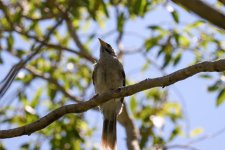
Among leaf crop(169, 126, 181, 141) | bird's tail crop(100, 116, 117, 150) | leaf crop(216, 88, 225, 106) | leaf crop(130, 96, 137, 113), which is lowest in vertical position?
bird's tail crop(100, 116, 117, 150)

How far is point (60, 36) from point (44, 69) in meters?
1.53

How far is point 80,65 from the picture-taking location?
9.95 m

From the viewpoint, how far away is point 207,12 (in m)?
3.94

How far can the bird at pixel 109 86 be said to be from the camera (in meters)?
7.27

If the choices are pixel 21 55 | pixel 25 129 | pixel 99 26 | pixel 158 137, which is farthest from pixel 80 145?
pixel 25 129

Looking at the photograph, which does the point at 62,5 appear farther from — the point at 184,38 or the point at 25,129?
the point at 25,129

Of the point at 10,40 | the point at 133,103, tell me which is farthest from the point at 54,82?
the point at 133,103

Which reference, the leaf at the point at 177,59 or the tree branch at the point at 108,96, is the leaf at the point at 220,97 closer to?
the leaf at the point at 177,59

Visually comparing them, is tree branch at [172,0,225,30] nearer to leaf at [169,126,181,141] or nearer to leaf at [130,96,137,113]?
leaf at [169,126,181,141]

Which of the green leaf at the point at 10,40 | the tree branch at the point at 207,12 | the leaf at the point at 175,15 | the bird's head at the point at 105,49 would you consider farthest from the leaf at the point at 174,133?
the tree branch at the point at 207,12

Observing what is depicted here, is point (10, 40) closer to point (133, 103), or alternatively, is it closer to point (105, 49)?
point (105, 49)

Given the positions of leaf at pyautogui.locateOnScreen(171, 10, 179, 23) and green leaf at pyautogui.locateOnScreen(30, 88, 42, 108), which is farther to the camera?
green leaf at pyautogui.locateOnScreen(30, 88, 42, 108)

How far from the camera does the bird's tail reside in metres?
7.32

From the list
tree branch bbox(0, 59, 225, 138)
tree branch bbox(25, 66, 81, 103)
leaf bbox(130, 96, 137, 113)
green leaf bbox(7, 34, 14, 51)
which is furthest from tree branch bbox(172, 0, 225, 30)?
green leaf bbox(7, 34, 14, 51)
